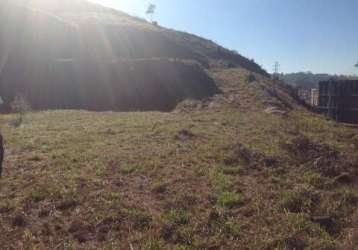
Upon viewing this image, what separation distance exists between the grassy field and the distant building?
28968 millimetres

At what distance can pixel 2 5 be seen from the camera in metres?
31.5

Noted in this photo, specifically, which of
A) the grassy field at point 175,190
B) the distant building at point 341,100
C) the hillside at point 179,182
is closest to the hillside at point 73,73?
the hillside at point 179,182

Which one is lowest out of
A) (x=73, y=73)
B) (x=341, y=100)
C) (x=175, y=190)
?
(x=175, y=190)

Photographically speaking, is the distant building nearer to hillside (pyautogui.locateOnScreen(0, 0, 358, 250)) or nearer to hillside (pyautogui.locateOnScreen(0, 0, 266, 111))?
hillside (pyautogui.locateOnScreen(0, 0, 266, 111))

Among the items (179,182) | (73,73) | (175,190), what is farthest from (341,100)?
(175,190)

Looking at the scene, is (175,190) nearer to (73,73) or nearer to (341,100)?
(73,73)

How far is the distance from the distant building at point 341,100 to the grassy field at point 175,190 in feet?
95.0

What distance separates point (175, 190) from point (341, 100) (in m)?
38.7

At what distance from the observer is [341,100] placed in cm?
4231

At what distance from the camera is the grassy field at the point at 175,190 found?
6.24m

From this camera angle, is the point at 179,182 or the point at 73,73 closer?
the point at 179,182

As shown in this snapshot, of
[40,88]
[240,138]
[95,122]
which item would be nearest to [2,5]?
[40,88]

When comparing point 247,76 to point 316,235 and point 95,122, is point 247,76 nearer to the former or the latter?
point 95,122

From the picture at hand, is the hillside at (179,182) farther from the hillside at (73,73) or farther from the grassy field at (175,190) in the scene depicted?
the hillside at (73,73)
